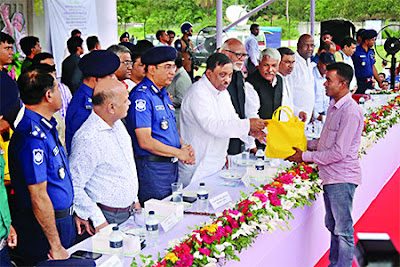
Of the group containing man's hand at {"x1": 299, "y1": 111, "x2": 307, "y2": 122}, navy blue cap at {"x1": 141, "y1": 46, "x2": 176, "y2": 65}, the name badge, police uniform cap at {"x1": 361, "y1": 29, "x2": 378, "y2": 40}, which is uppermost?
police uniform cap at {"x1": 361, "y1": 29, "x2": 378, "y2": 40}

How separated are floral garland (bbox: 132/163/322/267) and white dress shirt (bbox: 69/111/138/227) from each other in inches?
17.5

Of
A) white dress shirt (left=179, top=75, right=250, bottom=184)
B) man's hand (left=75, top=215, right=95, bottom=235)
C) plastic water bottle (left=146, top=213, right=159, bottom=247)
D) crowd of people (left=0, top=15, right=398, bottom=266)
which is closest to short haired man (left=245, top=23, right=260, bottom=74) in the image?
crowd of people (left=0, top=15, right=398, bottom=266)

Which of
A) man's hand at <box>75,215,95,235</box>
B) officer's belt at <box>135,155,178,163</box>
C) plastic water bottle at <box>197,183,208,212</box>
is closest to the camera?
man's hand at <box>75,215,95,235</box>

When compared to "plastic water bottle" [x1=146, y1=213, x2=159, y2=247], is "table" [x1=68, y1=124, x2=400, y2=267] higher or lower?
lower

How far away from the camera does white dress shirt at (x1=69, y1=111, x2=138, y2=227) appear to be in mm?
2287

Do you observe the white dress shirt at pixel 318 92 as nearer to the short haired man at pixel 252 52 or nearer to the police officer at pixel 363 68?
the police officer at pixel 363 68

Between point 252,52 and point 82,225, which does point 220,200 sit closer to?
point 82,225

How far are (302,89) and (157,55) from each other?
2362mm

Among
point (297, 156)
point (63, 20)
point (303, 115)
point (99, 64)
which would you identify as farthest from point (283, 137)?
point (63, 20)

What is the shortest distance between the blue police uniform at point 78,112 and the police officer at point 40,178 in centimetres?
70

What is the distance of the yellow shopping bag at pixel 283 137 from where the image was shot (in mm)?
3191

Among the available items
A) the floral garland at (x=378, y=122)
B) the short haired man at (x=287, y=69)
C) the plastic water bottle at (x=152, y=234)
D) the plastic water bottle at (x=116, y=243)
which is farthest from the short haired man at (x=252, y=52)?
the plastic water bottle at (x=116, y=243)

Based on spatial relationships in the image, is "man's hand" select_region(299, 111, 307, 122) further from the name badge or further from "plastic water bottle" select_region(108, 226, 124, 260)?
"plastic water bottle" select_region(108, 226, 124, 260)

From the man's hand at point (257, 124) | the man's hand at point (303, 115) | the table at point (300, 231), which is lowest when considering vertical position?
the table at point (300, 231)
